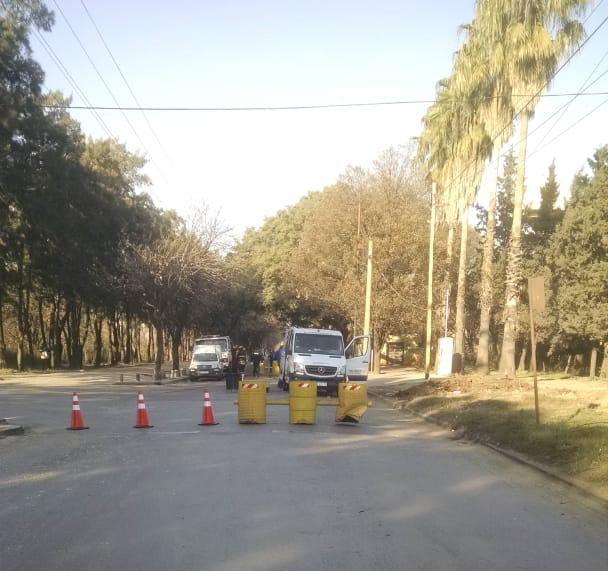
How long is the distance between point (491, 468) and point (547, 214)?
40.3m

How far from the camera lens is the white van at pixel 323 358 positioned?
24516 millimetres

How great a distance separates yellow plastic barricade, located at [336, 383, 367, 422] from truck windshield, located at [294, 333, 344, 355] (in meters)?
9.20

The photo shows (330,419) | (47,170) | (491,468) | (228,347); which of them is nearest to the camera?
(491,468)

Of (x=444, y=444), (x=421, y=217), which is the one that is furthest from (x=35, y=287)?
(x=444, y=444)

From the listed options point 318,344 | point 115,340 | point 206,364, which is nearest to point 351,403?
point 318,344

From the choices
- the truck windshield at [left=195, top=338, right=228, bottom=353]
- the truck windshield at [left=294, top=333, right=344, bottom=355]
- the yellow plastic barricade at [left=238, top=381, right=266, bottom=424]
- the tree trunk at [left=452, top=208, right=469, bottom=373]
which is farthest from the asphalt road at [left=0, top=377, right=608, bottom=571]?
the truck windshield at [left=195, top=338, right=228, bottom=353]

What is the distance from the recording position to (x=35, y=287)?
46.7 metres

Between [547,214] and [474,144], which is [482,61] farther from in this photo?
[547,214]

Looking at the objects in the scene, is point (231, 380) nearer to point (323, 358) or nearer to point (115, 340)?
point (323, 358)

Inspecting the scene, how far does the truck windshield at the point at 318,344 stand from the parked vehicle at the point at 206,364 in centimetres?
1338

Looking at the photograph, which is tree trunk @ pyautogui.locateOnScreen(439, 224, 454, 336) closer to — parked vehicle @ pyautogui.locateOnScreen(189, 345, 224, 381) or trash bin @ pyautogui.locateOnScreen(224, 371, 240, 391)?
parked vehicle @ pyautogui.locateOnScreen(189, 345, 224, 381)

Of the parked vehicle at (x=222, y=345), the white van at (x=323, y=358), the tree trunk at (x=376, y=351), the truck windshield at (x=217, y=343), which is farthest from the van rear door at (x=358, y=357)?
the tree trunk at (x=376, y=351)

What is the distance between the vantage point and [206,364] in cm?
3853

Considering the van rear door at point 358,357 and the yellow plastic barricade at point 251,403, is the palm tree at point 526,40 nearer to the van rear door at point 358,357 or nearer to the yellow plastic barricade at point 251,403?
the van rear door at point 358,357
